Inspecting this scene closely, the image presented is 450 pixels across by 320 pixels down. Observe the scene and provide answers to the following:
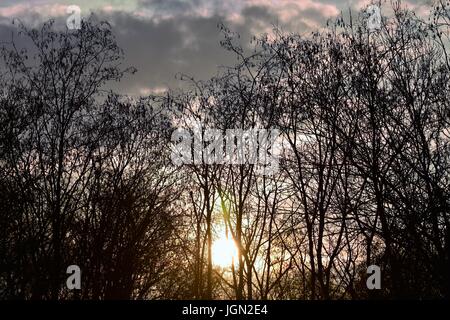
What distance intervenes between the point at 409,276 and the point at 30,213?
12275 mm

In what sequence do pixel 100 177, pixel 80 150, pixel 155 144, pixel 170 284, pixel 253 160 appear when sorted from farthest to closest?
pixel 170 284
pixel 155 144
pixel 253 160
pixel 100 177
pixel 80 150

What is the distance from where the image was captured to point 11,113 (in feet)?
43.1

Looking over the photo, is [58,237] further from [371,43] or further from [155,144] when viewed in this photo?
[371,43]

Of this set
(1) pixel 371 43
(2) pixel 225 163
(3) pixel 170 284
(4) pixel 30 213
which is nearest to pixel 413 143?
(1) pixel 371 43

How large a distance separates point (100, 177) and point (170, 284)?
13.8m

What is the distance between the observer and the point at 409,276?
16.3 m

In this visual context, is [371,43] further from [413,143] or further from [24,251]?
[24,251]
